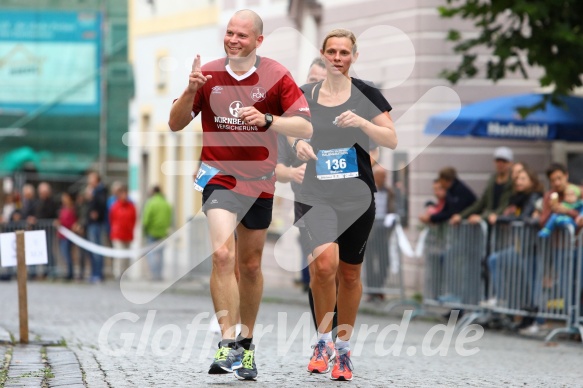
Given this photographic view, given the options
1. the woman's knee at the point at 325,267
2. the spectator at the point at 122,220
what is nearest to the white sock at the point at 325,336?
the woman's knee at the point at 325,267

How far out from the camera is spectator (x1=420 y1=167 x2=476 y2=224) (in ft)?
50.8

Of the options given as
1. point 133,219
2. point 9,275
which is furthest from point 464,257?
point 9,275

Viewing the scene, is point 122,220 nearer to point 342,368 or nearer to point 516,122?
point 516,122

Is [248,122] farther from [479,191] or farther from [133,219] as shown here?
[133,219]

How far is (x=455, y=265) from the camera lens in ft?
48.9

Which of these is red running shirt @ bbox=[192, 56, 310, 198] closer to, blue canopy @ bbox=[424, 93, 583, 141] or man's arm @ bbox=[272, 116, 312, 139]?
man's arm @ bbox=[272, 116, 312, 139]

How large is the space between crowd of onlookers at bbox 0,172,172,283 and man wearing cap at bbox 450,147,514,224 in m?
9.65

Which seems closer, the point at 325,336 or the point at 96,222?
the point at 325,336

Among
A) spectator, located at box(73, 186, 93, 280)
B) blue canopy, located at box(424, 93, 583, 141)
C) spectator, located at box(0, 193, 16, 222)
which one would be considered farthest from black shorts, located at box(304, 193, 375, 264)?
spectator, located at box(0, 193, 16, 222)

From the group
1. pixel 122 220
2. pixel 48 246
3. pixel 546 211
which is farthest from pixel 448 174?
pixel 48 246

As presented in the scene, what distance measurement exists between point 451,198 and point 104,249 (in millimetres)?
10538

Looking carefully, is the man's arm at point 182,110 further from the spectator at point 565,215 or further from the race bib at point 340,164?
the spectator at point 565,215

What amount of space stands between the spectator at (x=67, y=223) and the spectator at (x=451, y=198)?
36.4ft

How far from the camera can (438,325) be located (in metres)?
14.9
